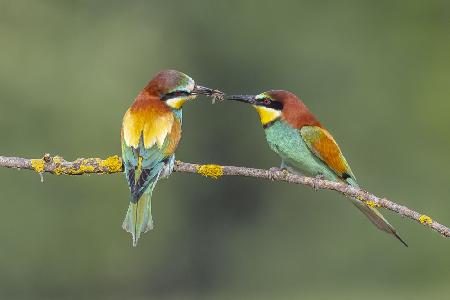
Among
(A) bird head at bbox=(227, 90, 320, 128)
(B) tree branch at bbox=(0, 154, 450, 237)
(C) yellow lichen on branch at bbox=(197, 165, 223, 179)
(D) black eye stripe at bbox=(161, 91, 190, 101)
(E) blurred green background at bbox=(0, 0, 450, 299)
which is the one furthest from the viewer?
(E) blurred green background at bbox=(0, 0, 450, 299)

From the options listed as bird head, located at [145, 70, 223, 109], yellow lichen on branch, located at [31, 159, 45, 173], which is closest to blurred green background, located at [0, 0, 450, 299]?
bird head, located at [145, 70, 223, 109]

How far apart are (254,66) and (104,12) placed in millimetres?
3285

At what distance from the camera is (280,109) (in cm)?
441

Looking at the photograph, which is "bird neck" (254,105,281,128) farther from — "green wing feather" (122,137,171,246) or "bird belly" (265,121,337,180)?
"green wing feather" (122,137,171,246)

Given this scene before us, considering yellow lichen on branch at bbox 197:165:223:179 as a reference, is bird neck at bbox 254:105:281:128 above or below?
above

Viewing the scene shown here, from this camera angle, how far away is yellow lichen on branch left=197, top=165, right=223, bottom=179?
144 inches

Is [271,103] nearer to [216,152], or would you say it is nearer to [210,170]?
[210,170]

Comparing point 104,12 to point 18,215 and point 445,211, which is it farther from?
point 445,211

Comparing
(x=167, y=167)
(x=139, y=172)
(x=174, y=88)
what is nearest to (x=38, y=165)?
(x=139, y=172)

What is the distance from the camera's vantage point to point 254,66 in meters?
19.2

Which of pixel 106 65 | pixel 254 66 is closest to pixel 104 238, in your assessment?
pixel 106 65

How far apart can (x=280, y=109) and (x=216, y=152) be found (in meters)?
13.3

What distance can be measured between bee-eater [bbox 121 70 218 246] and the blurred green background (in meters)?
10.4

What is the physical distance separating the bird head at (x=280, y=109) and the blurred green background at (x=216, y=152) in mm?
10105
